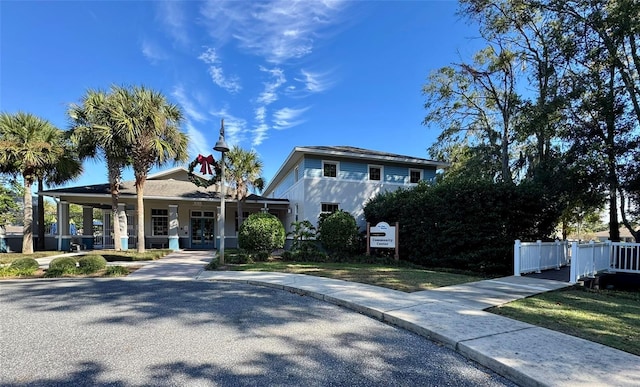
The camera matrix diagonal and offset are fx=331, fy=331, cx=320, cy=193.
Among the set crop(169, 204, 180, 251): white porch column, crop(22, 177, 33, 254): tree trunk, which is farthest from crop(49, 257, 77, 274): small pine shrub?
crop(169, 204, 180, 251): white porch column

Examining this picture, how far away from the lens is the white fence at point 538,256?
9.48 meters

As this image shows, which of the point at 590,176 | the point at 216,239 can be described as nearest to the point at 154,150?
the point at 216,239

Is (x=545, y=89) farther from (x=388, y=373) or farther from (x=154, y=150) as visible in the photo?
(x=154, y=150)

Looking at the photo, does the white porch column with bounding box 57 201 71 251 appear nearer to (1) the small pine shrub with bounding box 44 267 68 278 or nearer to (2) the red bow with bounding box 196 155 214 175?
(1) the small pine shrub with bounding box 44 267 68 278

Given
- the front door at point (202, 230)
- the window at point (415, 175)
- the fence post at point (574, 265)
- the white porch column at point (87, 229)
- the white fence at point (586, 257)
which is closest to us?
the fence post at point (574, 265)

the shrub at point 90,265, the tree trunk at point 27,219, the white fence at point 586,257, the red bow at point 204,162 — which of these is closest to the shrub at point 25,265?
the shrub at point 90,265

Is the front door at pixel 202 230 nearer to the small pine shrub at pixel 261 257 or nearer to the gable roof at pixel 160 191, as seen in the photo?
the gable roof at pixel 160 191

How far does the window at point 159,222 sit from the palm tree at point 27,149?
609 centimetres

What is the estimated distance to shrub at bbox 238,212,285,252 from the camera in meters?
13.8

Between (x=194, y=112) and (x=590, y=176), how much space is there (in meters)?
17.4

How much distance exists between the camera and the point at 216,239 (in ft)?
72.8

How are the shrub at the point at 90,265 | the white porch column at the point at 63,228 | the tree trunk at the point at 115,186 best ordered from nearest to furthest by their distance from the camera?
the shrub at the point at 90,265, the tree trunk at the point at 115,186, the white porch column at the point at 63,228

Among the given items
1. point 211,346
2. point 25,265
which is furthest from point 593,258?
point 25,265

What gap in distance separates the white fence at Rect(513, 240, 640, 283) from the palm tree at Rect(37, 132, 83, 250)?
762 inches
